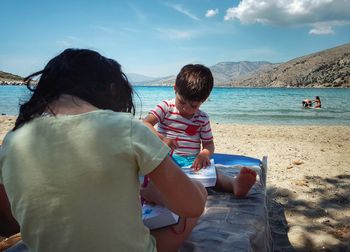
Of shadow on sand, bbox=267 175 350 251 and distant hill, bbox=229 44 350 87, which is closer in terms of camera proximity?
shadow on sand, bbox=267 175 350 251

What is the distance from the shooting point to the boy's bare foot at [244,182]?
2633 mm

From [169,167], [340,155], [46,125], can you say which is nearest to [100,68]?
[46,125]

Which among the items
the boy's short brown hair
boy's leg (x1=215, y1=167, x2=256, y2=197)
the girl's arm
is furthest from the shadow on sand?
the girl's arm

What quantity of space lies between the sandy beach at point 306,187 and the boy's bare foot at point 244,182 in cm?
69

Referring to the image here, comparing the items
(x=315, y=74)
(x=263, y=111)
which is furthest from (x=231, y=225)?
(x=315, y=74)

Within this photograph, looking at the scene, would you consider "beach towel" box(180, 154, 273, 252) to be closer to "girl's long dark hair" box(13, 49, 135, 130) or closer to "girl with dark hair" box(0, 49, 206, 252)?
"girl with dark hair" box(0, 49, 206, 252)

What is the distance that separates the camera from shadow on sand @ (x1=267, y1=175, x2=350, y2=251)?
118 inches

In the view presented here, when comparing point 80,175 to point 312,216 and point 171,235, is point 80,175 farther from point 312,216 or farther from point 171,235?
point 312,216

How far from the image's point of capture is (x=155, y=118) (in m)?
3.34

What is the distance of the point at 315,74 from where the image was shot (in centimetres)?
8081

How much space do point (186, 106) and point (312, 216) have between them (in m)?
1.87

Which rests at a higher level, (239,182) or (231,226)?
(239,182)

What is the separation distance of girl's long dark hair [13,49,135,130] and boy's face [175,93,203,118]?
1.93 metres

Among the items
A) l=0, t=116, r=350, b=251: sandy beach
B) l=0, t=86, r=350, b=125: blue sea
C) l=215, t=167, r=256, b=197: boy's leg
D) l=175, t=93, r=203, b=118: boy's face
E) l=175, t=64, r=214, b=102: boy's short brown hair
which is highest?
l=175, t=64, r=214, b=102: boy's short brown hair
